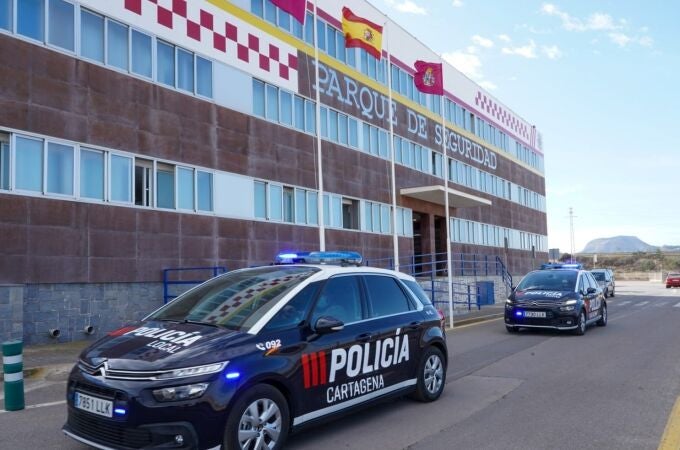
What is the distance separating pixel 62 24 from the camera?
43.5 ft

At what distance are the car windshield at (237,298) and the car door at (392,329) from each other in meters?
0.86

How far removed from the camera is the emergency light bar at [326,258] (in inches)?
272

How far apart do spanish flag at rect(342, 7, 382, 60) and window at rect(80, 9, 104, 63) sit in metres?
6.24

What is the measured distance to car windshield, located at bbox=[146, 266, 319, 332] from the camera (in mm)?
5227

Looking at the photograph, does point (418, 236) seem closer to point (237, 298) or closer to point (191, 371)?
point (237, 298)

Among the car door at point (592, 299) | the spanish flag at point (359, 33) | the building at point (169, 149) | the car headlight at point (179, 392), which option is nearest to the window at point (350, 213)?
the building at point (169, 149)

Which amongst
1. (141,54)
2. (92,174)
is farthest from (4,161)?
(141,54)

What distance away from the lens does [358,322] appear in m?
6.00

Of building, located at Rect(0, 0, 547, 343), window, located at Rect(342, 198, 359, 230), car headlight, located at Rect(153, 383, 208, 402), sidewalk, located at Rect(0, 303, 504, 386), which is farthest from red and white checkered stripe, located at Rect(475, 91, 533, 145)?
car headlight, located at Rect(153, 383, 208, 402)

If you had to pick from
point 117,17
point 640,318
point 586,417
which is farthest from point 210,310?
point 640,318

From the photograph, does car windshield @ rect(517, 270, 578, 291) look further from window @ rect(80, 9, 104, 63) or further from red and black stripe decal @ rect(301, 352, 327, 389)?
window @ rect(80, 9, 104, 63)

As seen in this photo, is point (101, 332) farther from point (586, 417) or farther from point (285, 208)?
point (586, 417)

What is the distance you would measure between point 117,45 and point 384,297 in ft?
36.9

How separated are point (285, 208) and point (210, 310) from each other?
47.3 ft
